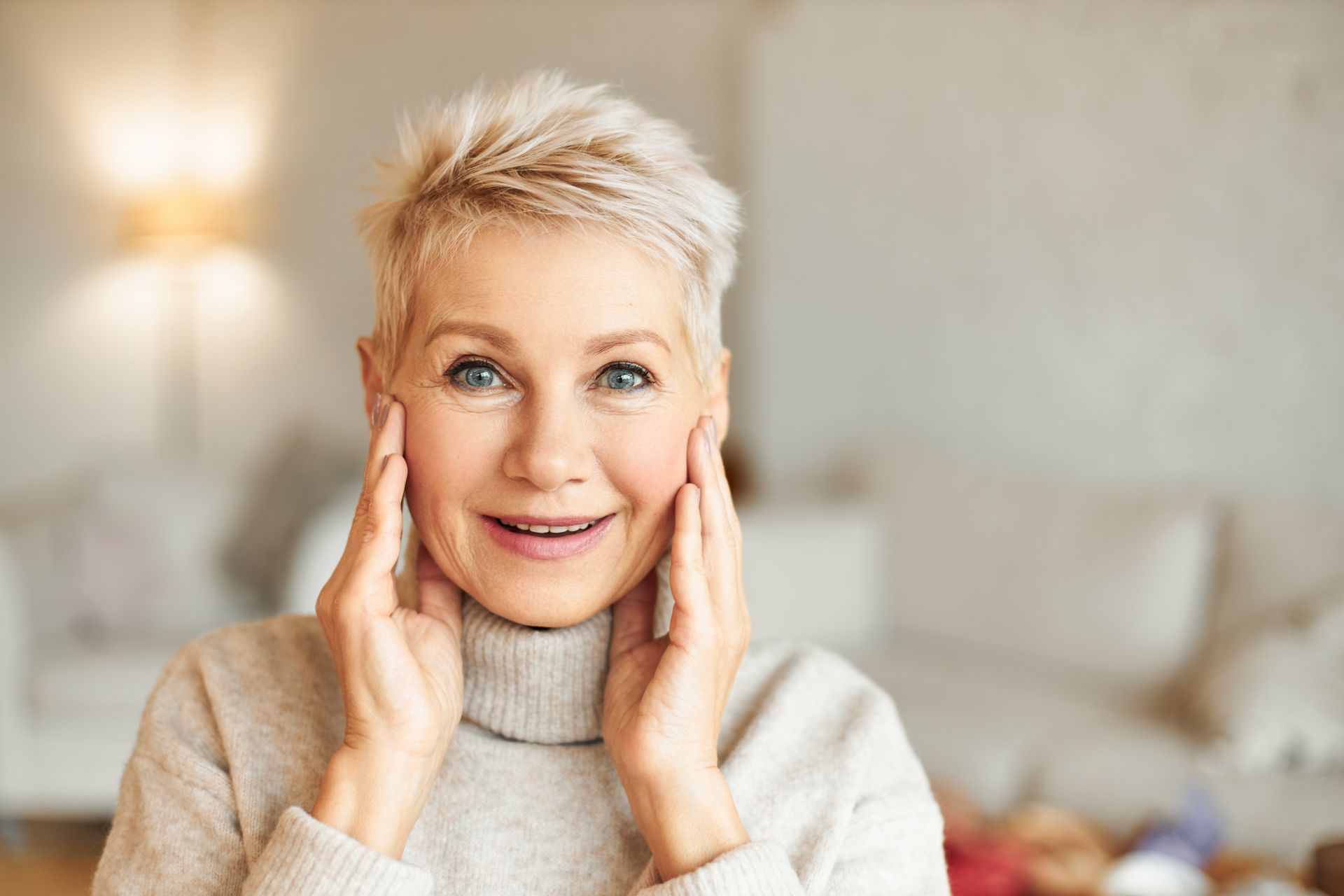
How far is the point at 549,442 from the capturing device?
0.92m

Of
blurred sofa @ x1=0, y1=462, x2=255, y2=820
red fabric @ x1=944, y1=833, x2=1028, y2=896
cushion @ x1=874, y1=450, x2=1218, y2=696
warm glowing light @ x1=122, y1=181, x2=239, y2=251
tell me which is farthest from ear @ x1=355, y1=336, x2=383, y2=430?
warm glowing light @ x1=122, y1=181, x2=239, y2=251

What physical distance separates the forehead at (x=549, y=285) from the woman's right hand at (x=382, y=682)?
0.12 m

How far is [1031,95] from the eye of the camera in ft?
11.3

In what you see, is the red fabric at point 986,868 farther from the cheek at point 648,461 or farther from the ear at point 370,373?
the ear at point 370,373

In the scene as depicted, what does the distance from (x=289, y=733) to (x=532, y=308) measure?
43 cm

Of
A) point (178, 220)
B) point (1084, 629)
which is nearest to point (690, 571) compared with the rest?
point (1084, 629)

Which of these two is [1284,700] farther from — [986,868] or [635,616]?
[635,616]

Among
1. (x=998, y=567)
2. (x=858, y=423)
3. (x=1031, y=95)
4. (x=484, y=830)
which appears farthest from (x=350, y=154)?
(x=484, y=830)

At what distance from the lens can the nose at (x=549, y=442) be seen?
92cm

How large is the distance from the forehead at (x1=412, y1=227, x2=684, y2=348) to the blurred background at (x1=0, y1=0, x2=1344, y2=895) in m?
1.37

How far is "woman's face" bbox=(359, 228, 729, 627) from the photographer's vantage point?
924 mm

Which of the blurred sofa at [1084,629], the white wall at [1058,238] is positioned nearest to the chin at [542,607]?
the blurred sofa at [1084,629]

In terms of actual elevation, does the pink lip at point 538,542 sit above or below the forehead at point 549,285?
below

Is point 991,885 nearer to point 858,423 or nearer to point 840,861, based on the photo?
point 840,861
